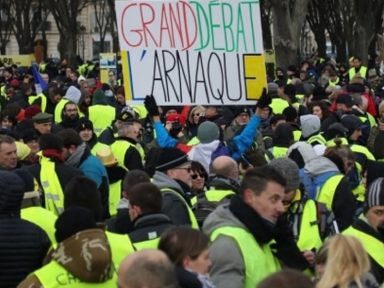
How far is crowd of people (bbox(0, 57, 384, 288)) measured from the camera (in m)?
4.82

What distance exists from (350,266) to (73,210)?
4.84ft

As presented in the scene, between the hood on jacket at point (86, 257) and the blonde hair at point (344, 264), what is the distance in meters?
1.02

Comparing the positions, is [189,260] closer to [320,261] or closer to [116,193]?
[320,261]

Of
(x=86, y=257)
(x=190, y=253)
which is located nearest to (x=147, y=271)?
(x=190, y=253)

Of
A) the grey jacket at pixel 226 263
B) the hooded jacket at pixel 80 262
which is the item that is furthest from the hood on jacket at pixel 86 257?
the grey jacket at pixel 226 263

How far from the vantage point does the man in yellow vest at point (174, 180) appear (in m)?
6.61

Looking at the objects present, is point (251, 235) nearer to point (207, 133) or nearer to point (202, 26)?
point (207, 133)

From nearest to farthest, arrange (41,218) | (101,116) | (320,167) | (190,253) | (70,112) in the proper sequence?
(190,253) → (41,218) → (320,167) → (70,112) → (101,116)

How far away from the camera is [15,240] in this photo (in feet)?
18.8

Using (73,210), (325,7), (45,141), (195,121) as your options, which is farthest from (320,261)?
(325,7)

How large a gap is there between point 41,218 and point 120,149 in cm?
369

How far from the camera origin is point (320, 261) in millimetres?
5133

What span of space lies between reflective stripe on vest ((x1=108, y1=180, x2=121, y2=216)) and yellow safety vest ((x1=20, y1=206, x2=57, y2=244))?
9.87ft

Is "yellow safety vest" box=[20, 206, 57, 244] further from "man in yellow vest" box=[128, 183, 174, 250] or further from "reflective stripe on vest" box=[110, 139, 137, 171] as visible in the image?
"reflective stripe on vest" box=[110, 139, 137, 171]
